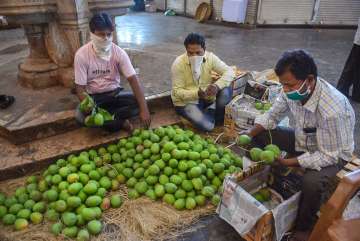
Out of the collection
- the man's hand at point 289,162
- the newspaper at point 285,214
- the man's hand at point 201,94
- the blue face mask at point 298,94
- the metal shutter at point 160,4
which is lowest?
the newspaper at point 285,214

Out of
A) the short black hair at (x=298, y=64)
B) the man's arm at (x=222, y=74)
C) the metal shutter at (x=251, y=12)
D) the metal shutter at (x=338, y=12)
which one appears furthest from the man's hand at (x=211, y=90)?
the metal shutter at (x=338, y=12)

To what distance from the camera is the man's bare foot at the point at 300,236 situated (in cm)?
224

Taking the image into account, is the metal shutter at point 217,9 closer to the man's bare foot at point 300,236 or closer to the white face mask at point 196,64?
the white face mask at point 196,64

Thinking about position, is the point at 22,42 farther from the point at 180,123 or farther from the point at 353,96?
the point at 353,96

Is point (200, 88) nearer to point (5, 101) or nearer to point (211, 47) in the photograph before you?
point (5, 101)

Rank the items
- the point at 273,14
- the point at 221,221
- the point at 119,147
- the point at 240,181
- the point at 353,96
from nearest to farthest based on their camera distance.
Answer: the point at 240,181 < the point at 221,221 < the point at 119,147 < the point at 353,96 < the point at 273,14

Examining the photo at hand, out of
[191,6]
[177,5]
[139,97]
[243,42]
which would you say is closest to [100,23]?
[139,97]

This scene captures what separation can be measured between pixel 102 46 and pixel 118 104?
0.76m

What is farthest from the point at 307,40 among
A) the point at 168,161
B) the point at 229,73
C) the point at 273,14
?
the point at 168,161

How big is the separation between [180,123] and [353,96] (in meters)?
2.98

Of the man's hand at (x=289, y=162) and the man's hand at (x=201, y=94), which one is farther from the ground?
the man's hand at (x=201, y=94)

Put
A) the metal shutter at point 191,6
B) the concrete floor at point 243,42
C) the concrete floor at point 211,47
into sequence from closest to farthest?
the concrete floor at point 211,47
the concrete floor at point 243,42
the metal shutter at point 191,6

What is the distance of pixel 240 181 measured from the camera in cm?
239

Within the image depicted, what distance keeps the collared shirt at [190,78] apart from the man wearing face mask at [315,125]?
1.50 metres
